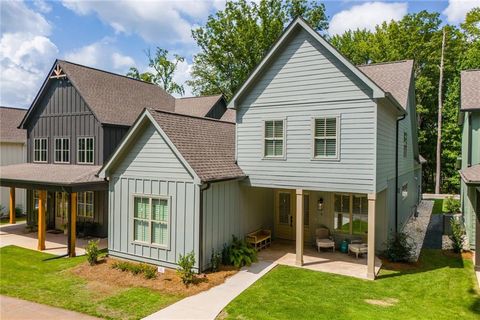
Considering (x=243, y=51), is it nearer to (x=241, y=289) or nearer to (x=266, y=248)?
(x=266, y=248)

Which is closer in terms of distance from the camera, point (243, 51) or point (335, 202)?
point (335, 202)

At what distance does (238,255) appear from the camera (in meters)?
11.9

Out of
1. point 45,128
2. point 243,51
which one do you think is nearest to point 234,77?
point 243,51

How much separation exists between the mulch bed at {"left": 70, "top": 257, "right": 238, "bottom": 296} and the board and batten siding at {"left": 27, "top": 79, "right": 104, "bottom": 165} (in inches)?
279

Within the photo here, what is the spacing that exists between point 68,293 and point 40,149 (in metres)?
12.8

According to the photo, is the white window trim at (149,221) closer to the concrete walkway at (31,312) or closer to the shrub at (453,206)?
the concrete walkway at (31,312)

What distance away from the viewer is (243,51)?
35969mm

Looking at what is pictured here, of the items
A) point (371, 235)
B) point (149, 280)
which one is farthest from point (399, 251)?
point (149, 280)

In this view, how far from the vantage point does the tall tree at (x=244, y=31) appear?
35.4 metres

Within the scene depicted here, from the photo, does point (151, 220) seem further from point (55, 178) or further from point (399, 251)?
point (399, 251)

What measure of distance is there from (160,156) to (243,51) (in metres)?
27.4

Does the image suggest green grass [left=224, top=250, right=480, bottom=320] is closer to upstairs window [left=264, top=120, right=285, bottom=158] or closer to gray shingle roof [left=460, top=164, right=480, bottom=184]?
gray shingle roof [left=460, top=164, right=480, bottom=184]

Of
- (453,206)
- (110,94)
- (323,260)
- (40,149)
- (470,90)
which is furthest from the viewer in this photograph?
(453,206)

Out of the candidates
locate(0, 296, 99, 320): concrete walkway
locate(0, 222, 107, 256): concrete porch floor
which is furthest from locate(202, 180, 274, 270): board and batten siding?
locate(0, 222, 107, 256): concrete porch floor
